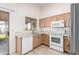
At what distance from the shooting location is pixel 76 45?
4.24 feet

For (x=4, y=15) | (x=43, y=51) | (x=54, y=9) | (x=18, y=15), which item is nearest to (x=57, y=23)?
(x=54, y=9)

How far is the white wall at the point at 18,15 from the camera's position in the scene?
143 cm

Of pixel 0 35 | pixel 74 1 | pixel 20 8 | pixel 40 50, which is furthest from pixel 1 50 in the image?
pixel 74 1

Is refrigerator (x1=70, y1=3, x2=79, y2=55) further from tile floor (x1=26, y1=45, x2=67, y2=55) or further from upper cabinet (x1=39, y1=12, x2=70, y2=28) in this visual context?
tile floor (x1=26, y1=45, x2=67, y2=55)

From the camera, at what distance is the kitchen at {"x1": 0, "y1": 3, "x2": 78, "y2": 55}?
143cm

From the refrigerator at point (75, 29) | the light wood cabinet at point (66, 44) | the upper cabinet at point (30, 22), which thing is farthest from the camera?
the upper cabinet at point (30, 22)

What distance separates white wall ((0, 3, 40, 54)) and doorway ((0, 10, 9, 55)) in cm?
6

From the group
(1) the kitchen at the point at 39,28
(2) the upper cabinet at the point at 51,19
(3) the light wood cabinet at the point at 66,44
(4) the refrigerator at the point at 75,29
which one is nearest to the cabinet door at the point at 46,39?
(1) the kitchen at the point at 39,28

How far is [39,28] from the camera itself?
1.56m

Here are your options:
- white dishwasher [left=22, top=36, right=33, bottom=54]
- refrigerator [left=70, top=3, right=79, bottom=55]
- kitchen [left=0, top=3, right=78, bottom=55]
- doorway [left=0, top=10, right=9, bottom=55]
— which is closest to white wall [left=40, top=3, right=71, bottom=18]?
kitchen [left=0, top=3, right=78, bottom=55]

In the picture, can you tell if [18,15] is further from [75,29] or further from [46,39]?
[75,29]

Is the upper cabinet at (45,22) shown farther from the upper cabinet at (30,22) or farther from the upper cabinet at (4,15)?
the upper cabinet at (4,15)

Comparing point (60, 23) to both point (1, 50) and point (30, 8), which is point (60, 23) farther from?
point (1, 50)

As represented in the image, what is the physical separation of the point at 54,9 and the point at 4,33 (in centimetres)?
84
